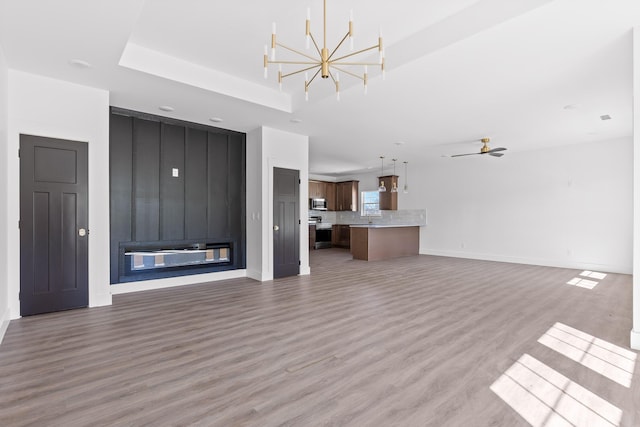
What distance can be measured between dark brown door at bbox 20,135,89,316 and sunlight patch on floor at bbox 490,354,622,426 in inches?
176

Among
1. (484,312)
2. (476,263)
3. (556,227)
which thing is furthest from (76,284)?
(556,227)

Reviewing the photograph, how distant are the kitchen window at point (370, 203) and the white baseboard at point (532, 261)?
7.55ft

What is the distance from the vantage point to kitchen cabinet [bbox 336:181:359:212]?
38.2 feet

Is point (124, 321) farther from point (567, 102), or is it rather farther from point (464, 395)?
point (567, 102)

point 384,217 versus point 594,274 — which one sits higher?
point 384,217

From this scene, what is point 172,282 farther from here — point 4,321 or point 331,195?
point 331,195

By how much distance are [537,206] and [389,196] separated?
13.3ft

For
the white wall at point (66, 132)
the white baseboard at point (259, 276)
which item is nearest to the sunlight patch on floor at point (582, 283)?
the white baseboard at point (259, 276)

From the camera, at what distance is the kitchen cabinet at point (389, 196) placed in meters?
10.3

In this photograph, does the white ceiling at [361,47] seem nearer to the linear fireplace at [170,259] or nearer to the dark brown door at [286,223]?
the dark brown door at [286,223]

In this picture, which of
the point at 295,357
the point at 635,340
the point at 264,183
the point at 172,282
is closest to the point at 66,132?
the point at 172,282

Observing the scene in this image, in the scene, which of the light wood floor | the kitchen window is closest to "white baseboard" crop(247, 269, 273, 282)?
the light wood floor

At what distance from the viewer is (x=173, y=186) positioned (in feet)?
17.0

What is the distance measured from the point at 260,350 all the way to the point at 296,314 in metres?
1.01
